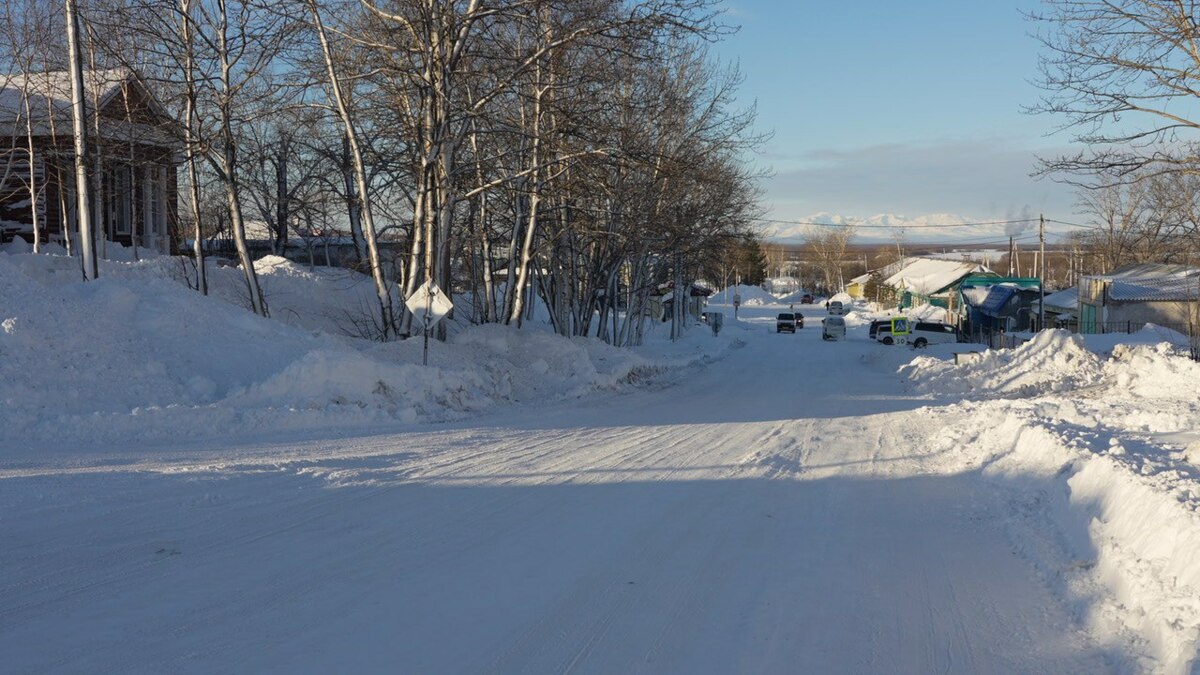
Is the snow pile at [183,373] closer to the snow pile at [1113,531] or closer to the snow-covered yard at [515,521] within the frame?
the snow-covered yard at [515,521]

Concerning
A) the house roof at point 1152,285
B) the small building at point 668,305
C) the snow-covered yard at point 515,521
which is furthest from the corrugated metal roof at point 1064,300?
the snow-covered yard at point 515,521

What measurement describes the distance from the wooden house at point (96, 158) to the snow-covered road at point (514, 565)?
1178 centimetres

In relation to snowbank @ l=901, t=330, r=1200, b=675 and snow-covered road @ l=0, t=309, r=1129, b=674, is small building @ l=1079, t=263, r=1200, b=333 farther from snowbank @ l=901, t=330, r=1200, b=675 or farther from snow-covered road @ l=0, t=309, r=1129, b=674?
snow-covered road @ l=0, t=309, r=1129, b=674

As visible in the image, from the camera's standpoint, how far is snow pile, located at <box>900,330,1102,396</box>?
27.6 m

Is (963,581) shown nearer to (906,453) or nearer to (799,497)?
(799,497)

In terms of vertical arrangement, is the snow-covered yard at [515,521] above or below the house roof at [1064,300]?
above

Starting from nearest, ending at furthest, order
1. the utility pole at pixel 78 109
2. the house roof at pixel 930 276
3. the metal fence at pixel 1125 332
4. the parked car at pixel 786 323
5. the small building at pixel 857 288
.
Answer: the utility pole at pixel 78 109, the metal fence at pixel 1125 332, the parked car at pixel 786 323, the house roof at pixel 930 276, the small building at pixel 857 288

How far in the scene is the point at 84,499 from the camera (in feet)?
30.5

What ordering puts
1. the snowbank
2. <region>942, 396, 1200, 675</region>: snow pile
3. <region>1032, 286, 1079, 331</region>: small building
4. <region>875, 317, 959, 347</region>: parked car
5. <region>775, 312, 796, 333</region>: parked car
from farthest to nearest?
<region>775, 312, 796, 333</region>: parked car
<region>1032, 286, 1079, 331</region>: small building
<region>875, 317, 959, 347</region>: parked car
the snowbank
<region>942, 396, 1200, 675</region>: snow pile

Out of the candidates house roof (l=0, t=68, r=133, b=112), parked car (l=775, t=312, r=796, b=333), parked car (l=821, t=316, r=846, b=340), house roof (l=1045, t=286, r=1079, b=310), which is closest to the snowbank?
house roof (l=0, t=68, r=133, b=112)

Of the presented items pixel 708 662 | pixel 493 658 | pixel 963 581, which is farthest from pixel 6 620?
pixel 963 581

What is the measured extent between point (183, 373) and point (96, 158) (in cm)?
658

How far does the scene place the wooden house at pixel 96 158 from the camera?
23.0 m

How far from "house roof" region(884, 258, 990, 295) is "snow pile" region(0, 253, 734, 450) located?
3067 inches
